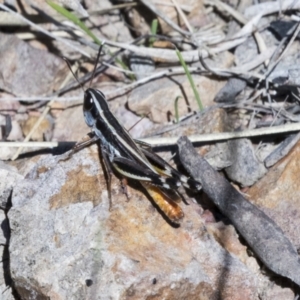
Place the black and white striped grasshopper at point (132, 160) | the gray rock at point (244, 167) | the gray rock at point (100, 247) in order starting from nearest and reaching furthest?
the gray rock at point (100, 247), the black and white striped grasshopper at point (132, 160), the gray rock at point (244, 167)

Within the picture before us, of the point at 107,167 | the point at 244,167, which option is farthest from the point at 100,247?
the point at 244,167

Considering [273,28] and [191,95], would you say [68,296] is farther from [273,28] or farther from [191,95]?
[273,28]

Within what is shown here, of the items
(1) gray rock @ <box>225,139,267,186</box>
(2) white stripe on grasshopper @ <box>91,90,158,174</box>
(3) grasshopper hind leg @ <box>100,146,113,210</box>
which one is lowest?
(1) gray rock @ <box>225,139,267,186</box>

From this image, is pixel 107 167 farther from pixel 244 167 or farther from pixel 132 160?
pixel 244 167

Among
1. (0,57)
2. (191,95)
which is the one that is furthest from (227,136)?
(0,57)

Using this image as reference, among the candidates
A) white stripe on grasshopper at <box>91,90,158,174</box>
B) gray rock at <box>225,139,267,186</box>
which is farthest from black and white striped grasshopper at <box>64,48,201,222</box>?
gray rock at <box>225,139,267,186</box>

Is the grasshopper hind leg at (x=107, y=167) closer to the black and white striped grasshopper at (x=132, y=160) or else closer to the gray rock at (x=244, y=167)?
the black and white striped grasshopper at (x=132, y=160)

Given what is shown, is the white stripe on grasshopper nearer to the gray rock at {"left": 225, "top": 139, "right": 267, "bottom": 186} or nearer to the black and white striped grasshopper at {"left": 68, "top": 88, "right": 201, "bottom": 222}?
the black and white striped grasshopper at {"left": 68, "top": 88, "right": 201, "bottom": 222}

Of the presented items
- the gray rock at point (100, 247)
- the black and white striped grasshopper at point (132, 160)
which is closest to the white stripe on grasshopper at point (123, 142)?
the black and white striped grasshopper at point (132, 160)
